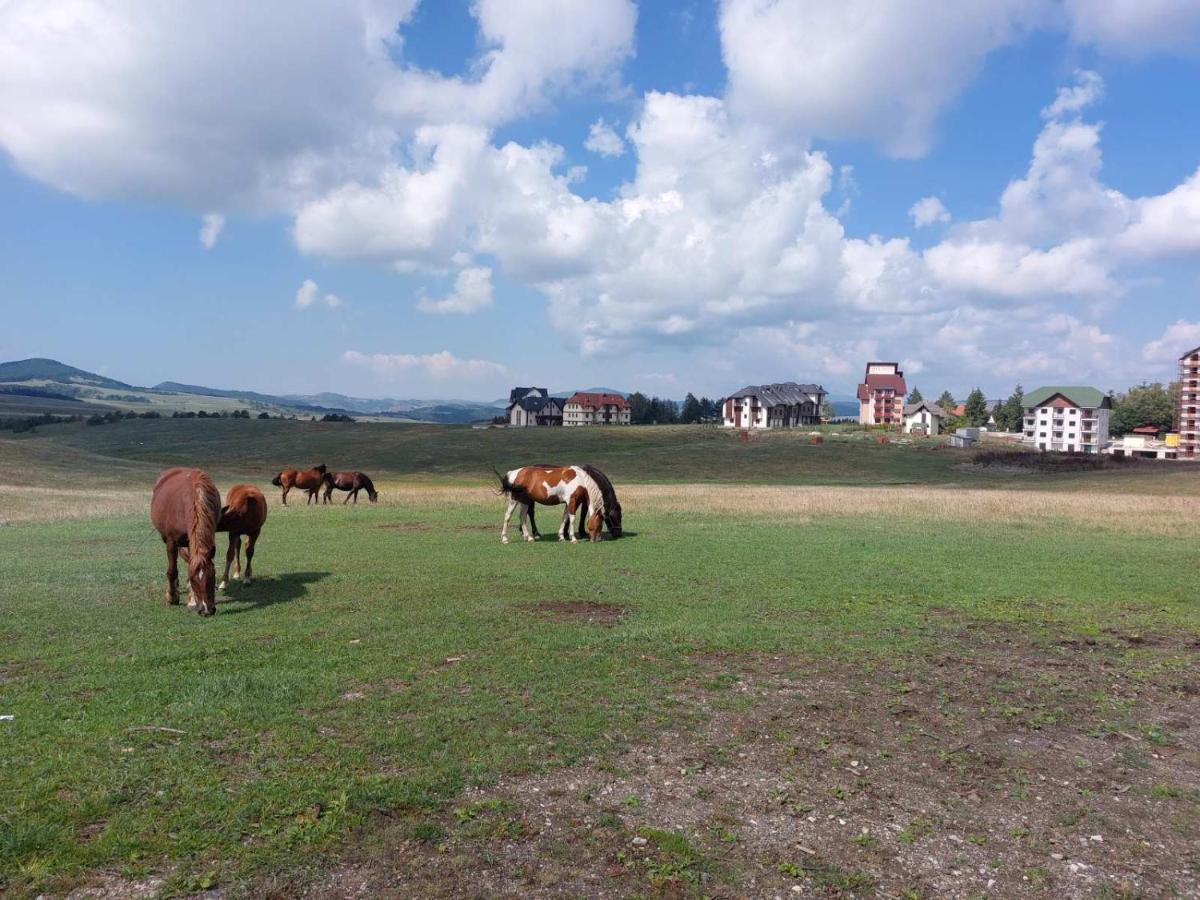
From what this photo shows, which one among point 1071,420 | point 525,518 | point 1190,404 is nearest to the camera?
point 525,518

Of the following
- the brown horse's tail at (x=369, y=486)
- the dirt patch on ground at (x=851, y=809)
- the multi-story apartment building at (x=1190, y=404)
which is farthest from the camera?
the multi-story apartment building at (x=1190, y=404)

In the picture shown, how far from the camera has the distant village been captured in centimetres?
9262

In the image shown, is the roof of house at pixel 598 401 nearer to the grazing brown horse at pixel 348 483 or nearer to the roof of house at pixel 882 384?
the roof of house at pixel 882 384

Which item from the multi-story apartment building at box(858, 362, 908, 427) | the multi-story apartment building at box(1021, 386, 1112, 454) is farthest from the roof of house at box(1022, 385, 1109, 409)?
the multi-story apartment building at box(858, 362, 908, 427)

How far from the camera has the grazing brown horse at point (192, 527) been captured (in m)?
11.1

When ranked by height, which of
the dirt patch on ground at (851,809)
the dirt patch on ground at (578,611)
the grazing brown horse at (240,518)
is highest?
the grazing brown horse at (240,518)

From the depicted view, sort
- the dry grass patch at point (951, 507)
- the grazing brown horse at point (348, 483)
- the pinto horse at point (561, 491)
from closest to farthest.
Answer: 1. the pinto horse at point (561, 491)
2. the dry grass patch at point (951, 507)
3. the grazing brown horse at point (348, 483)

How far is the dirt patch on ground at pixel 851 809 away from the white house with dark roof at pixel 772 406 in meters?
107

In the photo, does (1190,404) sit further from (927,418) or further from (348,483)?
(348,483)

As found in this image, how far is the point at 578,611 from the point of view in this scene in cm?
1175

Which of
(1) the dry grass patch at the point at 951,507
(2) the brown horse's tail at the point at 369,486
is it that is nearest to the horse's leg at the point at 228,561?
(1) the dry grass patch at the point at 951,507

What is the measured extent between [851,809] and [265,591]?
10542 millimetres

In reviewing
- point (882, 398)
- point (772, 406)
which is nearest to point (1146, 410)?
point (882, 398)

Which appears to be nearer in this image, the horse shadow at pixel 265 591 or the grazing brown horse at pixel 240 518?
the horse shadow at pixel 265 591
